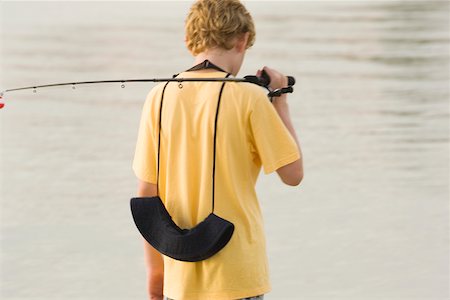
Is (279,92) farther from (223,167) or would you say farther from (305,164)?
(305,164)

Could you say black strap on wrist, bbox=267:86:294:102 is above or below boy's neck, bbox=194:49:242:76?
below

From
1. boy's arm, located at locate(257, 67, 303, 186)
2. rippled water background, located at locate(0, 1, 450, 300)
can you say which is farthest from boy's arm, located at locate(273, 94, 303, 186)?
rippled water background, located at locate(0, 1, 450, 300)

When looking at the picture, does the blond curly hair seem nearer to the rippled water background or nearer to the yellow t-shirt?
the yellow t-shirt

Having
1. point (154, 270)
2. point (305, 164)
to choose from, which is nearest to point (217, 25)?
point (154, 270)

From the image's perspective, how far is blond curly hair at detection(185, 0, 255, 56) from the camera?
2.73 m

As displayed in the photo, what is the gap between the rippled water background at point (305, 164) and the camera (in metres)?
4.70

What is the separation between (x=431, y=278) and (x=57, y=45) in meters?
7.65

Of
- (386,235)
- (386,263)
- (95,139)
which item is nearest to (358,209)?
(386,235)

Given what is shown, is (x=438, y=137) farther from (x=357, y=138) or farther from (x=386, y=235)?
(x=386, y=235)

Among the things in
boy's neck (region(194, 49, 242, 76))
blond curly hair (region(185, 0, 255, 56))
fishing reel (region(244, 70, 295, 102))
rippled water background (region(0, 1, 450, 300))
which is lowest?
rippled water background (region(0, 1, 450, 300))

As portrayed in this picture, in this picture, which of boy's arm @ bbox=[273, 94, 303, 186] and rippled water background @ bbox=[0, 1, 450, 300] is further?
rippled water background @ bbox=[0, 1, 450, 300]

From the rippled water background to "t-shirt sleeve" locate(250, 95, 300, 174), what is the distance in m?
1.84

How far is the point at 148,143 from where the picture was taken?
9.10ft

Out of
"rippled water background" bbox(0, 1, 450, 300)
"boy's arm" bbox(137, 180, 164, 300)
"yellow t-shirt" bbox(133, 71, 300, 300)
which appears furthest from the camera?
"rippled water background" bbox(0, 1, 450, 300)
